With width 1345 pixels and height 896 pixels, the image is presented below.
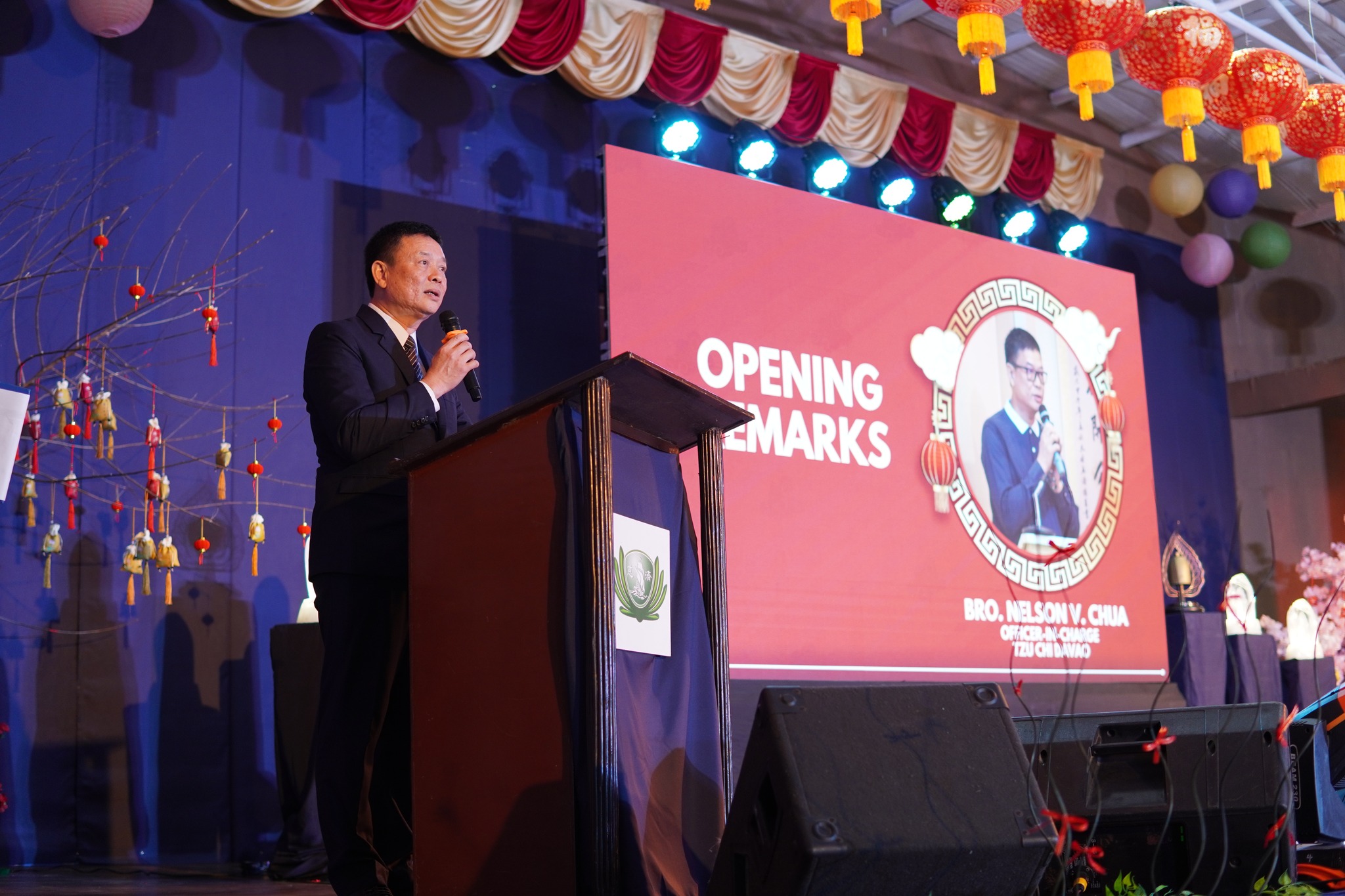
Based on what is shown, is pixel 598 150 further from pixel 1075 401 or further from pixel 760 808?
pixel 760 808

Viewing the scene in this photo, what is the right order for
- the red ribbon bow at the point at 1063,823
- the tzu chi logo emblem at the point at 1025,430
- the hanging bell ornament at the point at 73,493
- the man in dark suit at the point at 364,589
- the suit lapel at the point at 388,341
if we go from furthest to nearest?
the tzu chi logo emblem at the point at 1025,430 → the hanging bell ornament at the point at 73,493 → the suit lapel at the point at 388,341 → the man in dark suit at the point at 364,589 → the red ribbon bow at the point at 1063,823

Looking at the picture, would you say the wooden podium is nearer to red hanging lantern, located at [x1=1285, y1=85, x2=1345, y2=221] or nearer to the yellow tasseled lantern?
the yellow tasseled lantern

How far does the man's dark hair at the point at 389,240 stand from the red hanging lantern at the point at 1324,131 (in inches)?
159

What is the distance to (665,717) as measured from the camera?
2.01 m

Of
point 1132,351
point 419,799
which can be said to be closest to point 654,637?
point 419,799

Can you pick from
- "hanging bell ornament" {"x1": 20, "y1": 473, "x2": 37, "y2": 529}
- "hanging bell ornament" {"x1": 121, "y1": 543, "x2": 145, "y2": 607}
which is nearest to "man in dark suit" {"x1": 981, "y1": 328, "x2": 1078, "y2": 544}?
"hanging bell ornament" {"x1": 121, "y1": 543, "x2": 145, "y2": 607}

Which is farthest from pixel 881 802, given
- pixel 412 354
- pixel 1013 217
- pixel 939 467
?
pixel 1013 217

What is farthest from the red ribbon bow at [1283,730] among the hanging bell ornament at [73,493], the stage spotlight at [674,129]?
the stage spotlight at [674,129]

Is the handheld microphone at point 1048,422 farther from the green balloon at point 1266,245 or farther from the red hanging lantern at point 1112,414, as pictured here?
the green balloon at point 1266,245

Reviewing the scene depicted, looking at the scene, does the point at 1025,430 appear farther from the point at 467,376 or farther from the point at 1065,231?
the point at 467,376

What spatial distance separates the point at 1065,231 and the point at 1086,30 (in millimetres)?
3148

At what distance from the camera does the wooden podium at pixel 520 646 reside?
1.77 meters

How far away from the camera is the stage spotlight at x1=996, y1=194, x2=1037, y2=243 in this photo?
22.7ft

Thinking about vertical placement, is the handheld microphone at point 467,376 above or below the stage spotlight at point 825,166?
below
